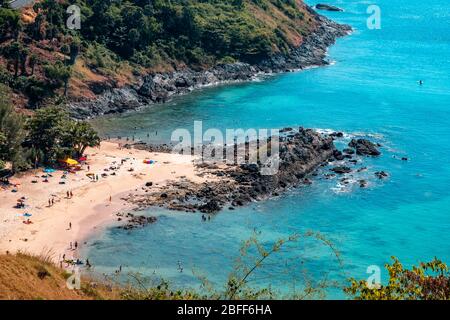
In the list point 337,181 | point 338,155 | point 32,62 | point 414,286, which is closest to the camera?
point 414,286

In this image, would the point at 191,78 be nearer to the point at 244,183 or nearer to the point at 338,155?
the point at 338,155

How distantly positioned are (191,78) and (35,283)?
85.0m

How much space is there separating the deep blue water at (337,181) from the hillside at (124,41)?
8.18m

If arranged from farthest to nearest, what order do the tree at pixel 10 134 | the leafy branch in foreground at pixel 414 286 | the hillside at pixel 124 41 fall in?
the hillside at pixel 124 41
the tree at pixel 10 134
the leafy branch in foreground at pixel 414 286

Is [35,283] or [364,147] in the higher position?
[35,283]

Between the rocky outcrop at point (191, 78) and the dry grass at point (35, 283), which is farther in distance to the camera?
the rocky outcrop at point (191, 78)

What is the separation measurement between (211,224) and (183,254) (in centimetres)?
650

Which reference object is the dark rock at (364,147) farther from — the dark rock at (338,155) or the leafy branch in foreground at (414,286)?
the leafy branch in foreground at (414,286)

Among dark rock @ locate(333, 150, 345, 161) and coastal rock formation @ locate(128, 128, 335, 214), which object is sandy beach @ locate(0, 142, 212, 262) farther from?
dark rock @ locate(333, 150, 345, 161)

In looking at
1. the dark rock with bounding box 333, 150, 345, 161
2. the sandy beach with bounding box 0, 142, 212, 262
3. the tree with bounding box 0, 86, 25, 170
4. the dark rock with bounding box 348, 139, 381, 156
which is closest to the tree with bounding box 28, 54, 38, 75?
the sandy beach with bounding box 0, 142, 212, 262

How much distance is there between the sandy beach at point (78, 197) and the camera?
58.7 metres

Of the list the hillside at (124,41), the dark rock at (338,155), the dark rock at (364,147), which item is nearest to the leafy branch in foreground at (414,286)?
the dark rock at (338,155)

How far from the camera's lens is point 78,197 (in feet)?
221

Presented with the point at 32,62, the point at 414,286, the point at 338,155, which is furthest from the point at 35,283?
the point at 32,62
